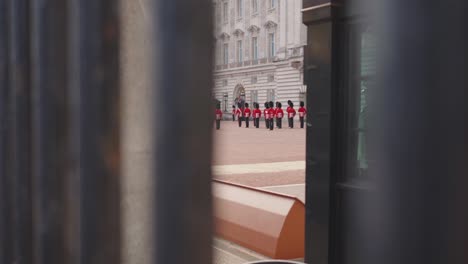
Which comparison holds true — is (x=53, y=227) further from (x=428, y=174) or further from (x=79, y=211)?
(x=428, y=174)

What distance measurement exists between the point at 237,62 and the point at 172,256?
4703cm

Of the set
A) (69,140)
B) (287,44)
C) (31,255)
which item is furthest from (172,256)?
(287,44)

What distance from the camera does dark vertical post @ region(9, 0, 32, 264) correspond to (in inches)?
40.8

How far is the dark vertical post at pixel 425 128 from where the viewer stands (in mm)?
387

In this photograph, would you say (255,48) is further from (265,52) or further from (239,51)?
(265,52)

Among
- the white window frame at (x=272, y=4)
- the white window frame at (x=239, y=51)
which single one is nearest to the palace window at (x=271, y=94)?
the white window frame at (x=239, y=51)

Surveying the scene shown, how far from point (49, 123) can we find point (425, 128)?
709 millimetres

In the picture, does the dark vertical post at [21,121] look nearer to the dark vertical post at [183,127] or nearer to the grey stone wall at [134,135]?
the grey stone wall at [134,135]

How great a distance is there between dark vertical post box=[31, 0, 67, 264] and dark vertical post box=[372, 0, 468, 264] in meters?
0.64

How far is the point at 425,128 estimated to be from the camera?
401 mm

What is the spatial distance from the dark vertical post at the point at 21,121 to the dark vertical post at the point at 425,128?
2.74 ft

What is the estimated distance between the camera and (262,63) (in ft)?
144

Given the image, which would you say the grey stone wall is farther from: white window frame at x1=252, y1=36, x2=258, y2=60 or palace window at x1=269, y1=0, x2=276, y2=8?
white window frame at x1=252, y1=36, x2=258, y2=60

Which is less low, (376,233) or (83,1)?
(83,1)
